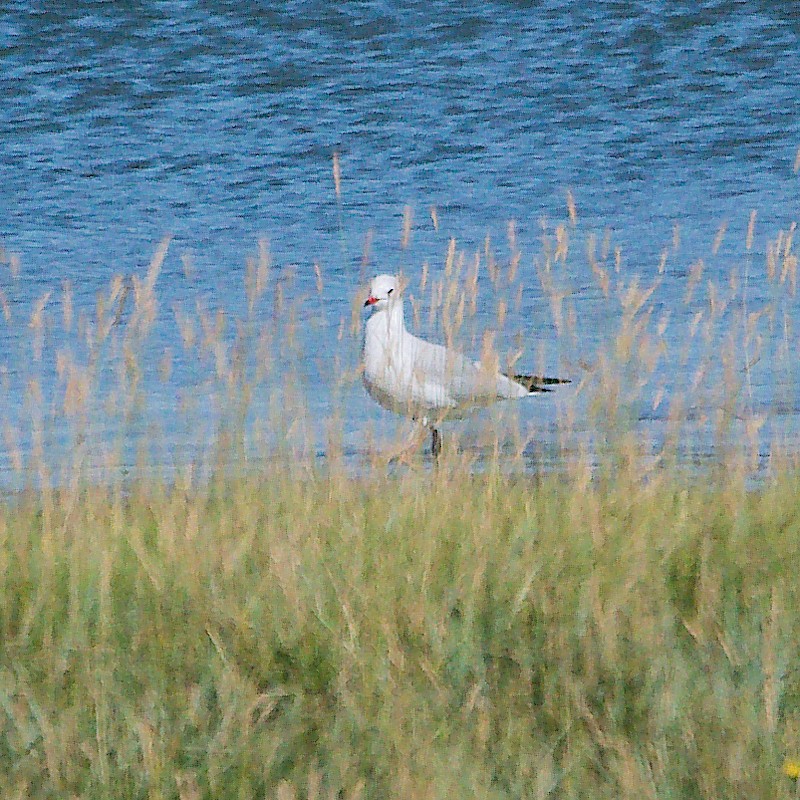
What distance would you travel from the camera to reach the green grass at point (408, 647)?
10.1 feet

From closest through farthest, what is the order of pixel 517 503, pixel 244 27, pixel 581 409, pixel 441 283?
pixel 517 503 → pixel 441 283 → pixel 581 409 → pixel 244 27

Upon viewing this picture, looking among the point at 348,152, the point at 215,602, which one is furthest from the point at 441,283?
the point at 348,152

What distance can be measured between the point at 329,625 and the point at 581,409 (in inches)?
161

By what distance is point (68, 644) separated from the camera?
3564 mm

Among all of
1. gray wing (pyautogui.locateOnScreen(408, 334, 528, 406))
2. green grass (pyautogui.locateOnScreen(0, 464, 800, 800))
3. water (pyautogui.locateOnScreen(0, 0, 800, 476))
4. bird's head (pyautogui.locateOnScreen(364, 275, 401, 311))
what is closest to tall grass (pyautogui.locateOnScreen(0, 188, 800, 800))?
green grass (pyautogui.locateOnScreen(0, 464, 800, 800))

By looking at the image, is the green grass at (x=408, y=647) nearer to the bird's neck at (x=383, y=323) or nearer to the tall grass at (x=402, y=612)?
the tall grass at (x=402, y=612)

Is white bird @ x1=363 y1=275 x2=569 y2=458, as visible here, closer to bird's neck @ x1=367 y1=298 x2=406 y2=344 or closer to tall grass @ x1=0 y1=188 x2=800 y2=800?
bird's neck @ x1=367 y1=298 x2=406 y2=344

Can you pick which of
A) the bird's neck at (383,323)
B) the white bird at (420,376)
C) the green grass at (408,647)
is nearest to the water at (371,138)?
the bird's neck at (383,323)

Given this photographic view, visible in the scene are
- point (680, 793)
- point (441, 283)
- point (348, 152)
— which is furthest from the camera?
point (348, 152)

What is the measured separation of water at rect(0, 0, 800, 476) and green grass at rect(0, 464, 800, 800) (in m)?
3.23

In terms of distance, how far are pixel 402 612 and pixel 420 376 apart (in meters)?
1.49

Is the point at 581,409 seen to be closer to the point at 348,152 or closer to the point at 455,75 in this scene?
the point at 348,152

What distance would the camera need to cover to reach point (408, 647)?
3.56 m

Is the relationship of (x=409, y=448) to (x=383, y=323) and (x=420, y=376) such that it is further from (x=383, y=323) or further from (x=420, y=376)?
(x=383, y=323)
